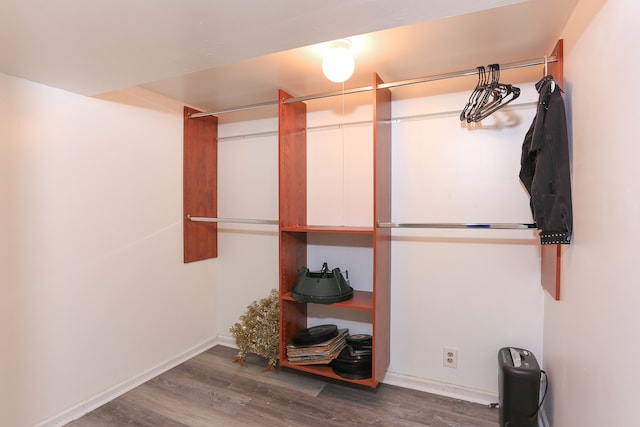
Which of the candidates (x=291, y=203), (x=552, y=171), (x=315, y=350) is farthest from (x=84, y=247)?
(x=552, y=171)

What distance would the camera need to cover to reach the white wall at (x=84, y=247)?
69.6 inches

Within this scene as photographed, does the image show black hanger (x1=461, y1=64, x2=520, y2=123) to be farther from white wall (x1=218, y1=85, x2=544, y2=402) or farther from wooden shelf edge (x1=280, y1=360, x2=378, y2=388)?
wooden shelf edge (x1=280, y1=360, x2=378, y2=388)

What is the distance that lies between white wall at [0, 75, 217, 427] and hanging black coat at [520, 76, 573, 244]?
97.5 inches

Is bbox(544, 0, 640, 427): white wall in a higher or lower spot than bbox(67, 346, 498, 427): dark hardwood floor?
higher

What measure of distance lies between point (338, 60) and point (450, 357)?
1999mm

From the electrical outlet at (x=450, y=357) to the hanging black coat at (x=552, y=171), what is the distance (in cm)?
108

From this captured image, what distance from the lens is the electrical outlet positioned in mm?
2182

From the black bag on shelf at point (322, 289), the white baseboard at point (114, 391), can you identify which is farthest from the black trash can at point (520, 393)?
the white baseboard at point (114, 391)

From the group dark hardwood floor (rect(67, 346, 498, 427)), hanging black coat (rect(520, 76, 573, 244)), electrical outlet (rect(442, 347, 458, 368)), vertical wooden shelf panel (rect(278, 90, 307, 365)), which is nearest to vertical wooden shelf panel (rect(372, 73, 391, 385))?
dark hardwood floor (rect(67, 346, 498, 427))

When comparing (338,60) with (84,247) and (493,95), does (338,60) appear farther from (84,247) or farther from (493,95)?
(84,247)

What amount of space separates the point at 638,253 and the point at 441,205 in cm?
132

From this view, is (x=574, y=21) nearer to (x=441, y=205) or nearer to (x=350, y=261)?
(x=441, y=205)

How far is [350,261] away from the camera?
8.15 ft

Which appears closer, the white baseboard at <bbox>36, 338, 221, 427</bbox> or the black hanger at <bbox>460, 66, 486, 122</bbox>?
the black hanger at <bbox>460, 66, 486, 122</bbox>
